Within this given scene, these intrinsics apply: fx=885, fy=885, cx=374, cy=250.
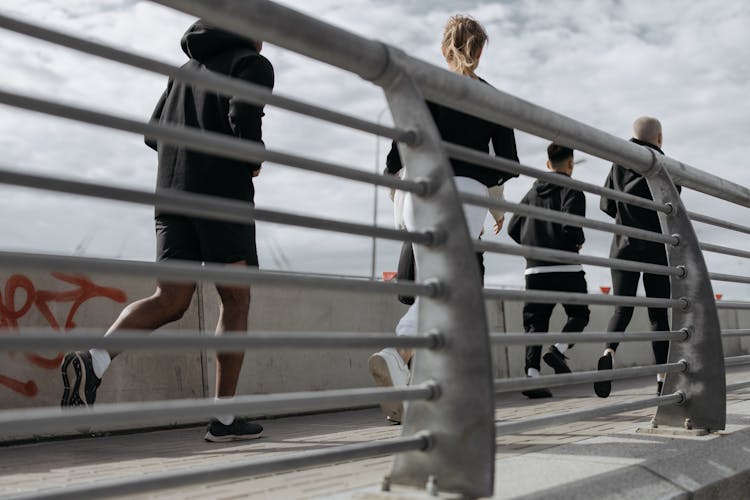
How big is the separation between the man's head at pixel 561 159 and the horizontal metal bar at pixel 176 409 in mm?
5101

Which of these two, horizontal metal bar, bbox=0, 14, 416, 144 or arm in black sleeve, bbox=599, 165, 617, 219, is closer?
horizontal metal bar, bbox=0, 14, 416, 144

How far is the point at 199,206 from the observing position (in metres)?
1.89

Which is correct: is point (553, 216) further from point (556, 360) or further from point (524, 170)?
point (556, 360)

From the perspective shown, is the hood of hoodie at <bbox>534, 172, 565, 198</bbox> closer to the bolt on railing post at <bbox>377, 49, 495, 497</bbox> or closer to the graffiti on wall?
the graffiti on wall

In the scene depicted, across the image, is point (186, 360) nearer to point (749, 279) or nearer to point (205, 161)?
point (205, 161)

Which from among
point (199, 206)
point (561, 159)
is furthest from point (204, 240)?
point (561, 159)

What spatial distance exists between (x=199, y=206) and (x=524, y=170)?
4.71ft

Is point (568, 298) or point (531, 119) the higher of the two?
point (531, 119)

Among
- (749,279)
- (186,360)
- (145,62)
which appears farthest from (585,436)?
(186,360)

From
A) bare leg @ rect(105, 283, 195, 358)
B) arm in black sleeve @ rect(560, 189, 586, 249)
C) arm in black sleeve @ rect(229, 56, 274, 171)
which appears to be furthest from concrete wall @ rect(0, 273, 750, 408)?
arm in black sleeve @ rect(560, 189, 586, 249)

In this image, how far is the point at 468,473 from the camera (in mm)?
2287

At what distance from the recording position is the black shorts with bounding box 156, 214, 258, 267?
4.33m

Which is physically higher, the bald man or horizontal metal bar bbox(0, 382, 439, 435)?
the bald man

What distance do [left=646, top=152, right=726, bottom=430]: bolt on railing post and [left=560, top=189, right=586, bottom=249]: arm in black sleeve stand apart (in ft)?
10.0
